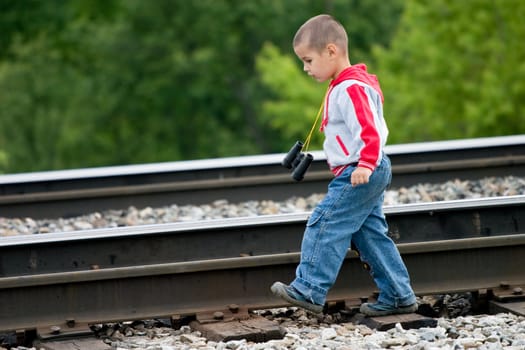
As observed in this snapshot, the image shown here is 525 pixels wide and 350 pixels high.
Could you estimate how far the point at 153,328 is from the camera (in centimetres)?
598

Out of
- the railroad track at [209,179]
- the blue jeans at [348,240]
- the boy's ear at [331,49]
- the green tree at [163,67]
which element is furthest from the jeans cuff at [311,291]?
the green tree at [163,67]

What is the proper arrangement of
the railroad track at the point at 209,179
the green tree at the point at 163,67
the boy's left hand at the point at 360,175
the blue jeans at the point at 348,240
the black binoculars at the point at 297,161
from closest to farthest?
the boy's left hand at the point at 360,175
the blue jeans at the point at 348,240
the black binoculars at the point at 297,161
the railroad track at the point at 209,179
the green tree at the point at 163,67

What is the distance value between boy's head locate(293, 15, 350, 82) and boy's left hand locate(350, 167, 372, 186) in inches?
21.9

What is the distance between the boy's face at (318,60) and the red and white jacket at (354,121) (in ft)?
0.21

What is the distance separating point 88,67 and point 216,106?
22.5ft

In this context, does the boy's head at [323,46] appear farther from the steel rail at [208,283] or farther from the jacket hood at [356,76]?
the steel rail at [208,283]

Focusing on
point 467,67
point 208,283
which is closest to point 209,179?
point 208,283

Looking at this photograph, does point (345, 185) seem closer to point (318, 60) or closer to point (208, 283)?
point (318, 60)

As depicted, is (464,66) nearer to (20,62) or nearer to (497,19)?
(497,19)

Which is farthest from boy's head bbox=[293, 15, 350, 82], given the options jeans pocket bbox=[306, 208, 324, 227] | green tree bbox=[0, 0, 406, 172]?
green tree bbox=[0, 0, 406, 172]

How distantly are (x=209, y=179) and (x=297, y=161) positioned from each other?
12.2 ft

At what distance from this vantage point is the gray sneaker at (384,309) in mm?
5796

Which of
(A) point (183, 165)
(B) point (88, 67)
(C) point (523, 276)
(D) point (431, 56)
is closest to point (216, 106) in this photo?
(B) point (88, 67)

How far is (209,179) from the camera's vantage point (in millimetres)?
9492
